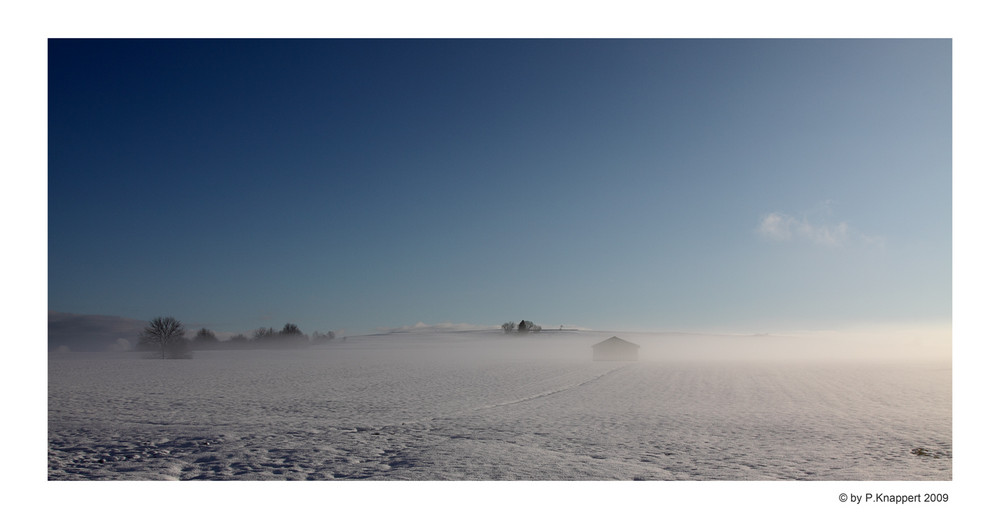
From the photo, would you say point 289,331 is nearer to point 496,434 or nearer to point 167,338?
point 167,338

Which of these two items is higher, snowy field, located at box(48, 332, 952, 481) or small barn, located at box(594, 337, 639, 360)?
snowy field, located at box(48, 332, 952, 481)

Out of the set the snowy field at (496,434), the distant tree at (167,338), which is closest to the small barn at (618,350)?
the snowy field at (496,434)

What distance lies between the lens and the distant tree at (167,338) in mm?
60812

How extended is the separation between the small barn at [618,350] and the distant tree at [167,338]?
47565 mm

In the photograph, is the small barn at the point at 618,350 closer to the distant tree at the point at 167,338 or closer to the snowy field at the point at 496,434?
the snowy field at the point at 496,434

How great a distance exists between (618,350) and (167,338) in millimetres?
50779

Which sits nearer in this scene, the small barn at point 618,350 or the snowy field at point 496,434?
the snowy field at point 496,434

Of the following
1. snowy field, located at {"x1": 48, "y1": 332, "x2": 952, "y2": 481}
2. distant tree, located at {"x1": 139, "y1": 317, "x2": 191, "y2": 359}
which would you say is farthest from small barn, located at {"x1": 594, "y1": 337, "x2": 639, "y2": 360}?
distant tree, located at {"x1": 139, "y1": 317, "x2": 191, "y2": 359}

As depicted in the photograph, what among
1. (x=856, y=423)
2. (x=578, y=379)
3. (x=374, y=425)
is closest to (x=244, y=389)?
(x=374, y=425)

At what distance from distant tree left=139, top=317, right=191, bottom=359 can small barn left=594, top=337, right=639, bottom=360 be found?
47.6 m

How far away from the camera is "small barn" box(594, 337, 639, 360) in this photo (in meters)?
54.5

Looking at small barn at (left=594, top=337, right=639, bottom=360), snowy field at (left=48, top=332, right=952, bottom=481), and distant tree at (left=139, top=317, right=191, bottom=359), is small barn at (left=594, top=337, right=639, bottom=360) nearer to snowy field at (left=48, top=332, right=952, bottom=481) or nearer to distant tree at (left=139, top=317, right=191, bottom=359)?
snowy field at (left=48, top=332, right=952, bottom=481)

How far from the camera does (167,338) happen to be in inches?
2404
